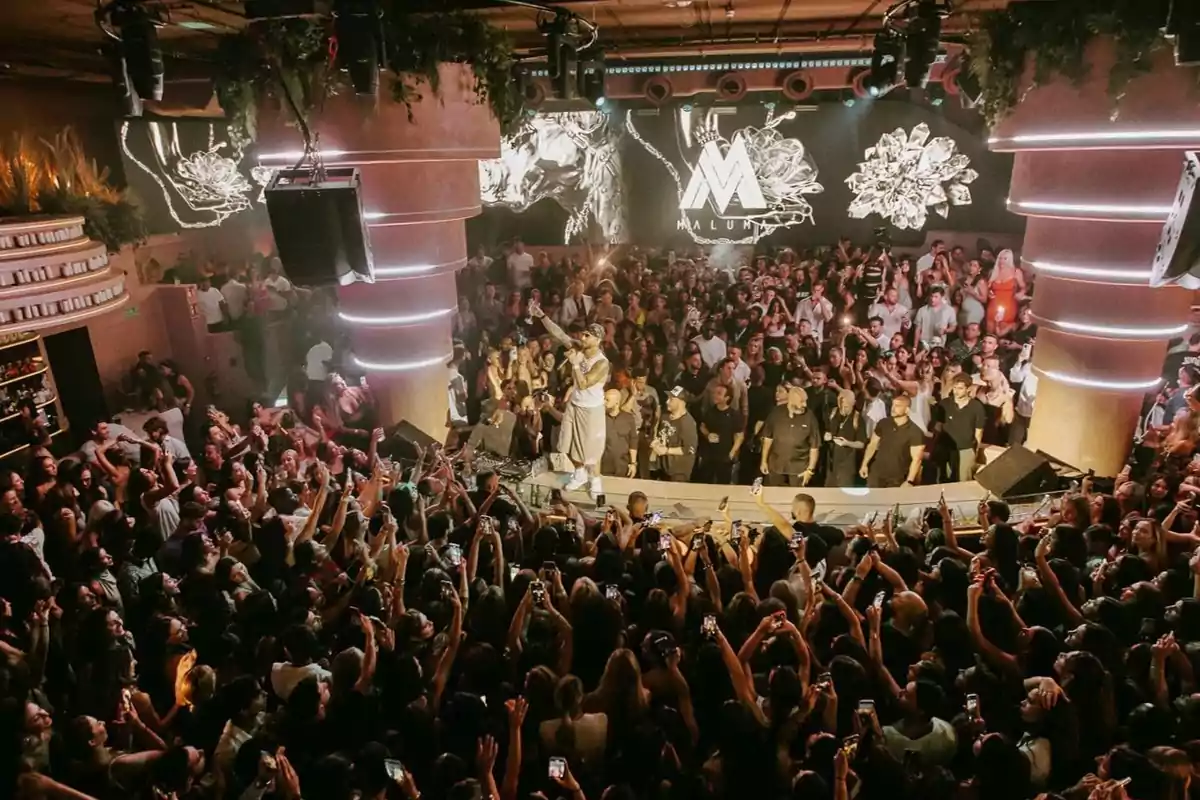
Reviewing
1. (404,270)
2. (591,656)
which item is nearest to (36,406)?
(404,270)

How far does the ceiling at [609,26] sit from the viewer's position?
597cm

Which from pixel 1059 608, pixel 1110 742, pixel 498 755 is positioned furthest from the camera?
pixel 1059 608

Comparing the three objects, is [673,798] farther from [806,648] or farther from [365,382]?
[365,382]

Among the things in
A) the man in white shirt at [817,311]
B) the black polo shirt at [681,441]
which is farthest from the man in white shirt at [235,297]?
the man in white shirt at [817,311]

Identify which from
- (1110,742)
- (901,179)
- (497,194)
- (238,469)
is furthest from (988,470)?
(497,194)

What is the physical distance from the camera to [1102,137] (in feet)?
17.6

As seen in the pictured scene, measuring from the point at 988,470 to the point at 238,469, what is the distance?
17.0 feet

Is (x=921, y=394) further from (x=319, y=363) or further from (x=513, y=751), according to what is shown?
(x=319, y=363)

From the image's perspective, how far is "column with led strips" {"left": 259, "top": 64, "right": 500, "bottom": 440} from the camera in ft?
19.9

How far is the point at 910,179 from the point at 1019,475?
7.98 meters

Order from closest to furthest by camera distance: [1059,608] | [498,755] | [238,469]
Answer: [498,755]
[1059,608]
[238,469]

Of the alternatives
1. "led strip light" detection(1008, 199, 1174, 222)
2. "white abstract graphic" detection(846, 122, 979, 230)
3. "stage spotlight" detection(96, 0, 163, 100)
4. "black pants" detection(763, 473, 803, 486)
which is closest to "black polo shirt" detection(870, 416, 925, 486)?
"black pants" detection(763, 473, 803, 486)

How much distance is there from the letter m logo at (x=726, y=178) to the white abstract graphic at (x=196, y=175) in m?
6.40

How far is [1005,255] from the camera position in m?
8.70
